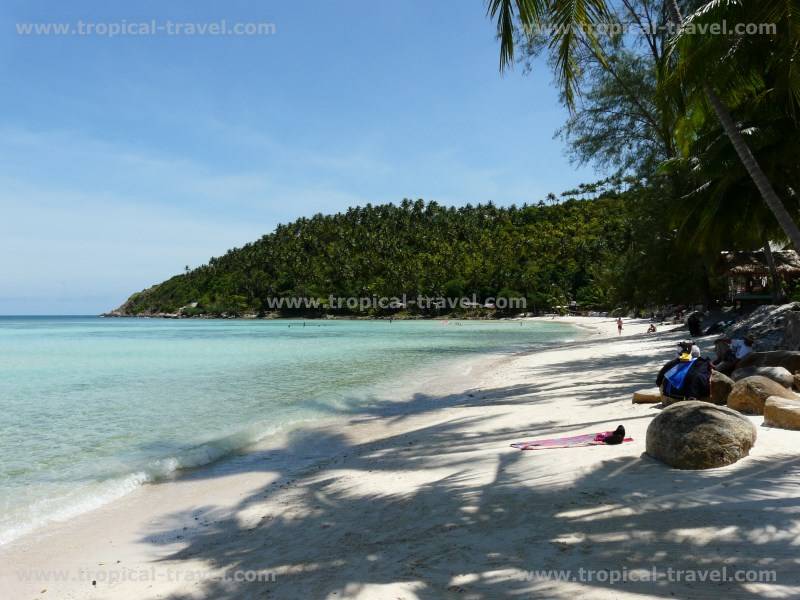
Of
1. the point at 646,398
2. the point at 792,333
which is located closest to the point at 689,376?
the point at 646,398

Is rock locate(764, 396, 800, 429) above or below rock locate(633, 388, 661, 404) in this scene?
above

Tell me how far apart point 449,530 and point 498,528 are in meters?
0.42

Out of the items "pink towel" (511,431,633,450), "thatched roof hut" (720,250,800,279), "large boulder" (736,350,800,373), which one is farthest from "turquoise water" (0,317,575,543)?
"thatched roof hut" (720,250,800,279)

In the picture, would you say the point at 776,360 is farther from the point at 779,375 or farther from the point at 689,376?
the point at 689,376

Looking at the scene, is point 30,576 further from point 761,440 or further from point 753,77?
point 753,77

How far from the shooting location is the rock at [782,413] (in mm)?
6258

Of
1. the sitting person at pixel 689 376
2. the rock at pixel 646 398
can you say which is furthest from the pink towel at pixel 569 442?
the rock at pixel 646 398

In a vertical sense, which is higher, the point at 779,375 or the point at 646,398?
the point at 779,375

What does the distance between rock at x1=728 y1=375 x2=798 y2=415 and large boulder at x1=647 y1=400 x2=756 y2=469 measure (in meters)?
2.13

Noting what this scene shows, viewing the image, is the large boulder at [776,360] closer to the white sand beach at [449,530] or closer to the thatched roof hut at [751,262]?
the white sand beach at [449,530]

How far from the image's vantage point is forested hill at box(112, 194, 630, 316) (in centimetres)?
10512

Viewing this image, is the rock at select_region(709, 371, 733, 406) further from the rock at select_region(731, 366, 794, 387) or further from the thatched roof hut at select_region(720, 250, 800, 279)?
the thatched roof hut at select_region(720, 250, 800, 279)

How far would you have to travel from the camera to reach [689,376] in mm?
7695

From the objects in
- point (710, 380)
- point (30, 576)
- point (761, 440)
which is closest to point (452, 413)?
→ point (710, 380)
